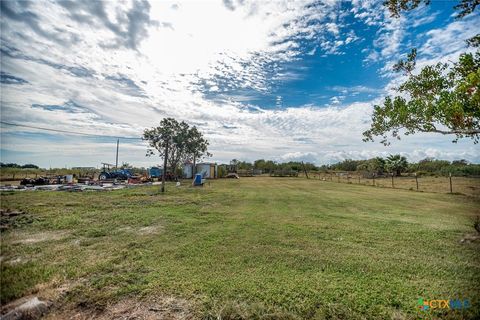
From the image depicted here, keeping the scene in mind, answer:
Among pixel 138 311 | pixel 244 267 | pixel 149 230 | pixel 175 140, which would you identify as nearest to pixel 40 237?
pixel 149 230

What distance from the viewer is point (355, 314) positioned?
2.52m

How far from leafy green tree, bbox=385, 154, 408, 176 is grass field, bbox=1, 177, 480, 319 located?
139 ft

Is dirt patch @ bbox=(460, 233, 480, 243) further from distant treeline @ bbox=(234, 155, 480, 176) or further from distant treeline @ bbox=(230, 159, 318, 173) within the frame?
distant treeline @ bbox=(230, 159, 318, 173)

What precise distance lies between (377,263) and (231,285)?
266 centimetres

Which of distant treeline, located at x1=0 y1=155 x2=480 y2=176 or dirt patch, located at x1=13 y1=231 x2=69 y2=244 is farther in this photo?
distant treeline, located at x1=0 y1=155 x2=480 y2=176

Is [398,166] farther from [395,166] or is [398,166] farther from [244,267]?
[244,267]

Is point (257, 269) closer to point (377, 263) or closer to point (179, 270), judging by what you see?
point (179, 270)

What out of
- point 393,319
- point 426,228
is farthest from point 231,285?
point 426,228

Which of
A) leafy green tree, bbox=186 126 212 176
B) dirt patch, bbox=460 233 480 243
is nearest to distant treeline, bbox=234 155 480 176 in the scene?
leafy green tree, bbox=186 126 212 176

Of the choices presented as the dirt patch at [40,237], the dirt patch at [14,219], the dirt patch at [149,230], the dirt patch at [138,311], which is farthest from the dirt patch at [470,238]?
the dirt patch at [14,219]

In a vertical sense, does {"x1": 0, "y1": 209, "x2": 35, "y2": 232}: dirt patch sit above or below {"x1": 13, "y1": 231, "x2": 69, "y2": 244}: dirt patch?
above

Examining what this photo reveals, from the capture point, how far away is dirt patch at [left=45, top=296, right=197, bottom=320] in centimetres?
247

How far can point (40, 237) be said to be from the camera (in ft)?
16.9

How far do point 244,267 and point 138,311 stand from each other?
166cm
